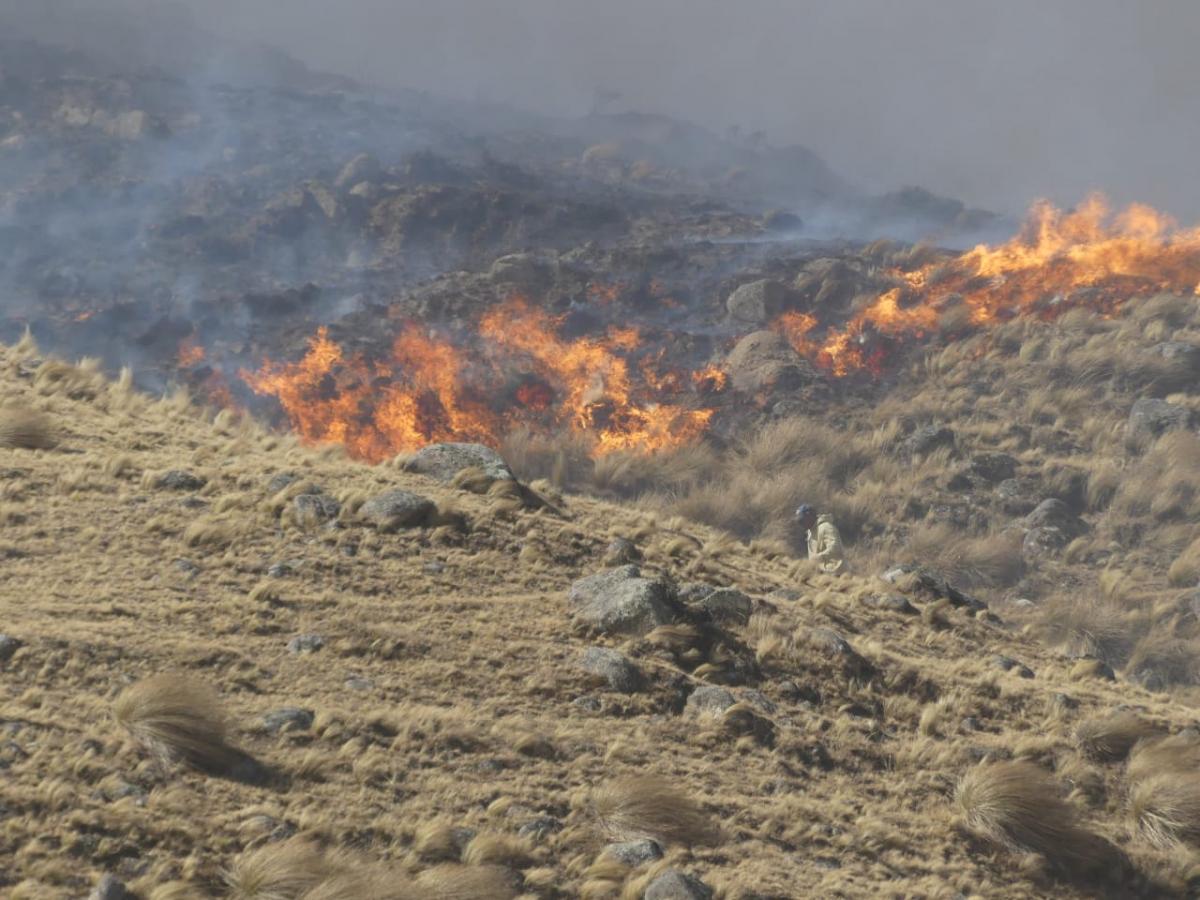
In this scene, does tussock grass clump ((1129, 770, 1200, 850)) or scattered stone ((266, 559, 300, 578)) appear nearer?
tussock grass clump ((1129, 770, 1200, 850))

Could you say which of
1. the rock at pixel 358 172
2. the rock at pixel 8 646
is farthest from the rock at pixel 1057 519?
the rock at pixel 358 172

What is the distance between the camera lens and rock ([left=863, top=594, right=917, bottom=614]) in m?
10.8

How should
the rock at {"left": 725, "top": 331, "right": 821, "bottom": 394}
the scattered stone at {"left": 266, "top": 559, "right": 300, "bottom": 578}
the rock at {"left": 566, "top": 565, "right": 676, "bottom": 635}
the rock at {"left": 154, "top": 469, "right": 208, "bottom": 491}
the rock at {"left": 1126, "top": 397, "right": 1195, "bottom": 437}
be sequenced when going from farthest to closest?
the rock at {"left": 725, "top": 331, "right": 821, "bottom": 394} < the rock at {"left": 1126, "top": 397, "right": 1195, "bottom": 437} < the rock at {"left": 154, "top": 469, "right": 208, "bottom": 491} < the rock at {"left": 566, "top": 565, "right": 676, "bottom": 635} < the scattered stone at {"left": 266, "top": 559, "right": 300, "bottom": 578}

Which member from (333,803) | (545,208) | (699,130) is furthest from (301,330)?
(699,130)

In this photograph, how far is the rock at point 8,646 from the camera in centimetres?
638

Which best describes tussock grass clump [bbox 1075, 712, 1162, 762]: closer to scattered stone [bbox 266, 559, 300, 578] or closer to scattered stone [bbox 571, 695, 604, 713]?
scattered stone [bbox 571, 695, 604, 713]

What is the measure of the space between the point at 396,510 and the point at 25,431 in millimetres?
3518

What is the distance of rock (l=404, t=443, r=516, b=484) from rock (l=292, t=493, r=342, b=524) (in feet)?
5.10

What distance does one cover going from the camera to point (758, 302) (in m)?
27.9

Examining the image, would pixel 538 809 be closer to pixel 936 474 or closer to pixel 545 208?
pixel 936 474

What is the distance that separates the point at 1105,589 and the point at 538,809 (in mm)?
13569

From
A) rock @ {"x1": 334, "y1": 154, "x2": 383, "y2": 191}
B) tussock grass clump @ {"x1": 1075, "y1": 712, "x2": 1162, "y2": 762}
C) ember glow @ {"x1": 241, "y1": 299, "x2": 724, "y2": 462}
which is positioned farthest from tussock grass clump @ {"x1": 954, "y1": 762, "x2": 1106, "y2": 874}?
rock @ {"x1": 334, "y1": 154, "x2": 383, "y2": 191}

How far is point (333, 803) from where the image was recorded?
591cm

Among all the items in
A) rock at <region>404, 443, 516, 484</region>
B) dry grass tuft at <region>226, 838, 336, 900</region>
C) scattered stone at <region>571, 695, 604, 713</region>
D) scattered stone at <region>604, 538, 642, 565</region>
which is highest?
rock at <region>404, 443, 516, 484</region>
